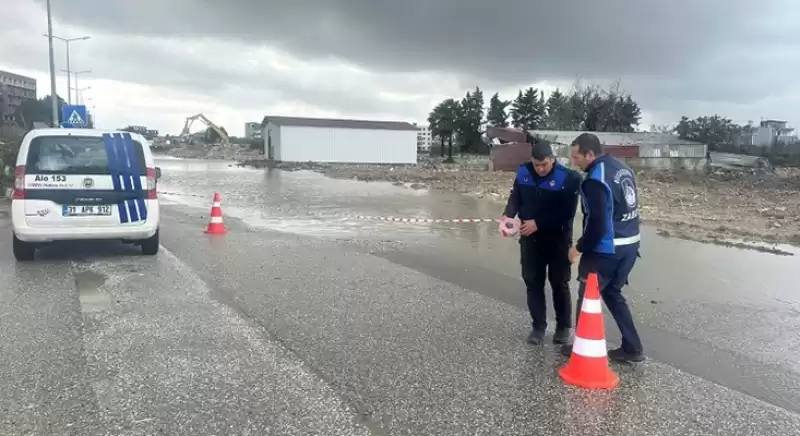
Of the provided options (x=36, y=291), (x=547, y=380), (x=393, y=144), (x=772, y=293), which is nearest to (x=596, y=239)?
(x=547, y=380)

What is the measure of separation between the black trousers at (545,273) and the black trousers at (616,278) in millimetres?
371

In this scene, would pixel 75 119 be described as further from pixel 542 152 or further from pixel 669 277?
pixel 542 152

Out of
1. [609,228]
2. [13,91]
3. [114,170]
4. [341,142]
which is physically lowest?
[609,228]

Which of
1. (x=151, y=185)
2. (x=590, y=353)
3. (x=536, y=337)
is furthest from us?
(x=151, y=185)

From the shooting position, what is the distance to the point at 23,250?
28.0 ft

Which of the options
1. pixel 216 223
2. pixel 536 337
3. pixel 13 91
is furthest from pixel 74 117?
pixel 13 91

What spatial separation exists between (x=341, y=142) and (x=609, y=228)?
6149cm

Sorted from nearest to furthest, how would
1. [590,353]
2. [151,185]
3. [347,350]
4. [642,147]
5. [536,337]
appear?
[590,353]
[347,350]
[536,337]
[151,185]
[642,147]

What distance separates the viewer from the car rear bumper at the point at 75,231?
27.2ft

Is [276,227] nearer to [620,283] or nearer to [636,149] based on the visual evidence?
[620,283]

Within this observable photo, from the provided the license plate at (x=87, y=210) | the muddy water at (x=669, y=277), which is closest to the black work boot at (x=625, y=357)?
the muddy water at (x=669, y=277)

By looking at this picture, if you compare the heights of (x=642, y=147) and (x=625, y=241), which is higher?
(x=642, y=147)

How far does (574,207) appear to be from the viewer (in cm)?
539

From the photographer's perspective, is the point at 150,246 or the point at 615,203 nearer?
the point at 615,203
